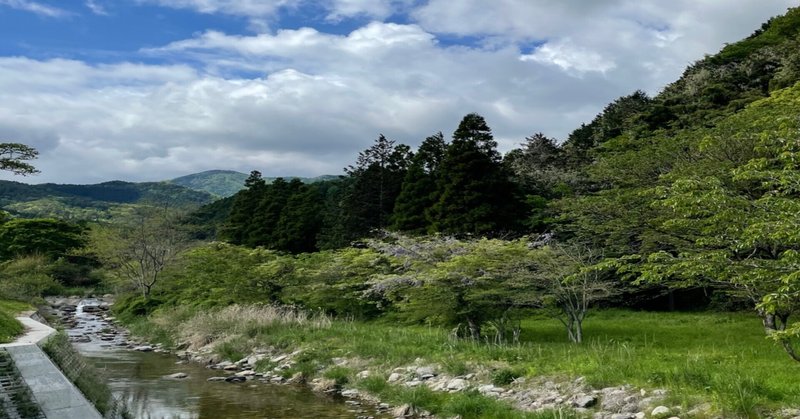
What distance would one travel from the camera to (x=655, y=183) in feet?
→ 83.7

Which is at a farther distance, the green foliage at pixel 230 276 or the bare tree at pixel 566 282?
the green foliage at pixel 230 276

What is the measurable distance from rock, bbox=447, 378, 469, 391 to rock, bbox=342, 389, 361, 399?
2.59 meters

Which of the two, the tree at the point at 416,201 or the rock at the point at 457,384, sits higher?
the tree at the point at 416,201

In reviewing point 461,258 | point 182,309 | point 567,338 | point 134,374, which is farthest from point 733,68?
point 134,374

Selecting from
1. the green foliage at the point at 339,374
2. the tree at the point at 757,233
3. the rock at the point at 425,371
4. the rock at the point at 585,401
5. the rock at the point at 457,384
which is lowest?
the green foliage at the point at 339,374

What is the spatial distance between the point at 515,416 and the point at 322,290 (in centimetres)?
1666

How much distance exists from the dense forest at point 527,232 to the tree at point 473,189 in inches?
3.4

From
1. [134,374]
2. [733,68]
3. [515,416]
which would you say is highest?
[733,68]

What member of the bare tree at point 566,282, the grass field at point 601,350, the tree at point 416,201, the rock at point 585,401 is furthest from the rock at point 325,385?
the tree at point 416,201

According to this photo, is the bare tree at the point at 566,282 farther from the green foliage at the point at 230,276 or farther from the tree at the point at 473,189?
the green foliage at the point at 230,276

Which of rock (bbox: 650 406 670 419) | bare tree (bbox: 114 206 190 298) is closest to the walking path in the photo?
rock (bbox: 650 406 670 419)

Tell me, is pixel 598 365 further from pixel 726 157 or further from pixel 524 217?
pixel 524 217

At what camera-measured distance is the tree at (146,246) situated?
40906mm

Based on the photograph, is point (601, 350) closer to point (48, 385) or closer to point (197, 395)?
point (197, 395)
